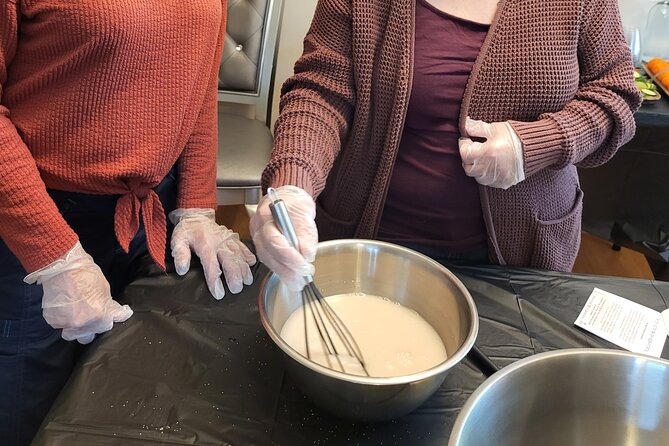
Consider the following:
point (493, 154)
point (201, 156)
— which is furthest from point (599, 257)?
point (201, 156)

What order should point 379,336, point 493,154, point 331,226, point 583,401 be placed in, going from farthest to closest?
point 331,226 < point 493,154 < point 379,336 < point 583,401

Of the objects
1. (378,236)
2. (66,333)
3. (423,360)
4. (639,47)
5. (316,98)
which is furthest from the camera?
(639,47)

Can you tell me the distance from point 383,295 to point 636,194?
1.64 meters

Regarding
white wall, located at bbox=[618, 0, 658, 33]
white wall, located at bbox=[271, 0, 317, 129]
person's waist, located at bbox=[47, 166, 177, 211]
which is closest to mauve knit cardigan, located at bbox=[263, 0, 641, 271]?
person's waist, located at bbox=[47, 166, 177, 211]

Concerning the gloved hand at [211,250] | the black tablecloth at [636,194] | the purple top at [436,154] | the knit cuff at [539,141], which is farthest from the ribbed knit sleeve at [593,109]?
the black tablecloth at [636,194]

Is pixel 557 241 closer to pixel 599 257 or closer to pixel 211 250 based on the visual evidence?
pixel 211 250

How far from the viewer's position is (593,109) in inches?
36.8

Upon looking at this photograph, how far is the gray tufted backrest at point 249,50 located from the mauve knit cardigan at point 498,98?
1095mm

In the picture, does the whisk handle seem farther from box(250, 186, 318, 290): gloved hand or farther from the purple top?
the purple top

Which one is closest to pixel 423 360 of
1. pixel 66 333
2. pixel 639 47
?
pixel 66 333

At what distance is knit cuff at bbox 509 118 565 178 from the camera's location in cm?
90

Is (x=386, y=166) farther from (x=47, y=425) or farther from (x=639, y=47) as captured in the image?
(x=639, y=47)

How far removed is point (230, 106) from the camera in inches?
89.4

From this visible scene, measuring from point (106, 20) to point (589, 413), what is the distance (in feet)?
2.63
